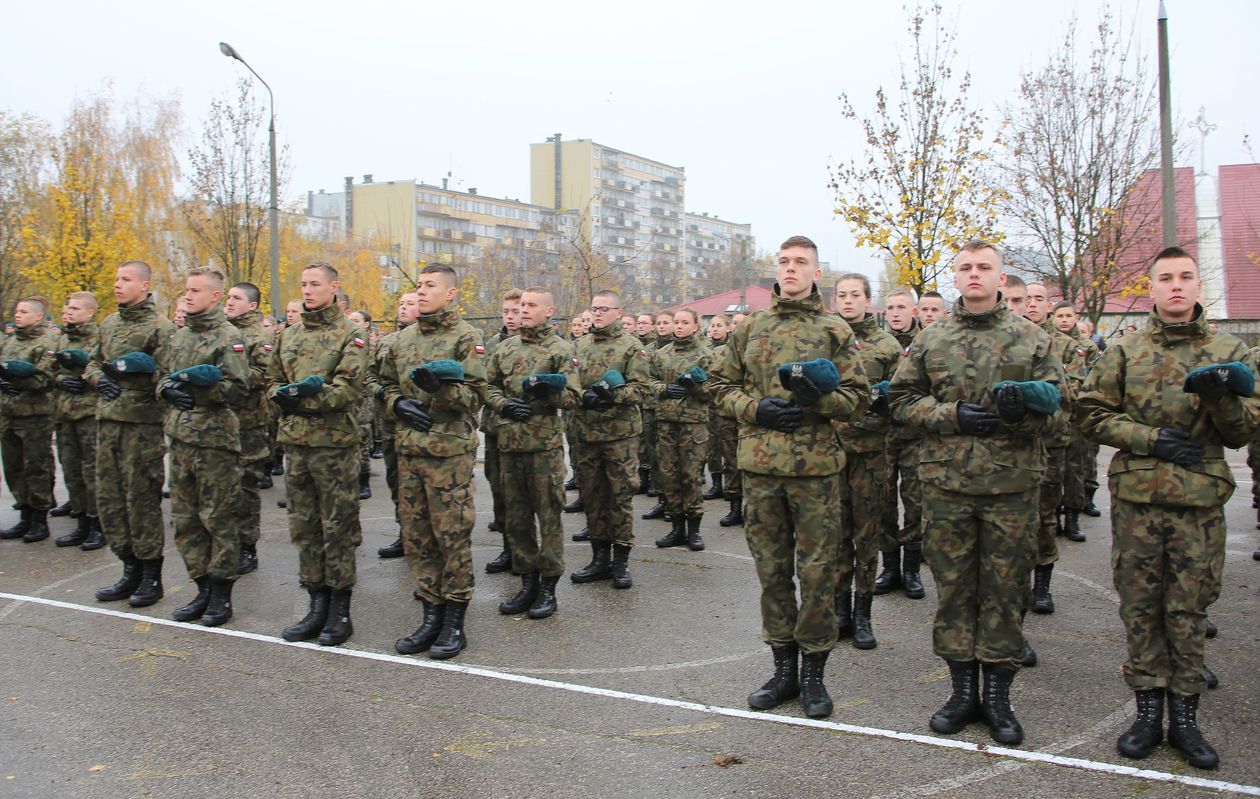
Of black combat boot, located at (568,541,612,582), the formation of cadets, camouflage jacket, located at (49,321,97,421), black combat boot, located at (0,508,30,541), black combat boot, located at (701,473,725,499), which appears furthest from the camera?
black combat boot, located at (701,473,725,499)

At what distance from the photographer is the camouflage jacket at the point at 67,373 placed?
833 centimetres

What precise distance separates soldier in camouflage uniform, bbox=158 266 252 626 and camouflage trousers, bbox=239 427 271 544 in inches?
9.7

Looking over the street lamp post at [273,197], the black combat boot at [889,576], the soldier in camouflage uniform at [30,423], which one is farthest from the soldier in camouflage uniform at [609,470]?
the street lamp post at [273,197]

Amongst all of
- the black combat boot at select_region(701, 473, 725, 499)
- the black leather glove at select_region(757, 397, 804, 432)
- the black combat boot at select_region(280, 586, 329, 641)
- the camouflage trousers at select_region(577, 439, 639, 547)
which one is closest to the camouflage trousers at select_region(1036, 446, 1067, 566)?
the black leather glove at select_region(757, 397, 804, 432)

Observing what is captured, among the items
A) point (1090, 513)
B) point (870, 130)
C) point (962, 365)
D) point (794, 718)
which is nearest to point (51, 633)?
point (794, 718)

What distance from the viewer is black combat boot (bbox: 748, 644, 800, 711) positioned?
182 inches

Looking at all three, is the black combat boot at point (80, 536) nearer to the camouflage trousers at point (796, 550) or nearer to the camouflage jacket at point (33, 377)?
the camouflage jacket at point (33, 377)

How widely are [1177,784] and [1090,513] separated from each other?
20.7 ft

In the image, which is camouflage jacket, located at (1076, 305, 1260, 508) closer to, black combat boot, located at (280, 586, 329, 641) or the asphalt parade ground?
the asphalt parade ground

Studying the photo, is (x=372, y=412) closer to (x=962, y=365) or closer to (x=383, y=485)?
(x=383, y=485)

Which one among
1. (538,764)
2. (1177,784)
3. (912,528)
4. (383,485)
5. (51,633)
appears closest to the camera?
(1177,784)

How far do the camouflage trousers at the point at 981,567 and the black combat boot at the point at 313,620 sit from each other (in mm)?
3898

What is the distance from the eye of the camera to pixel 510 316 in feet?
27.5

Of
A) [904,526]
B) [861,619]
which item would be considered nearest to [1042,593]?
[904,526]
